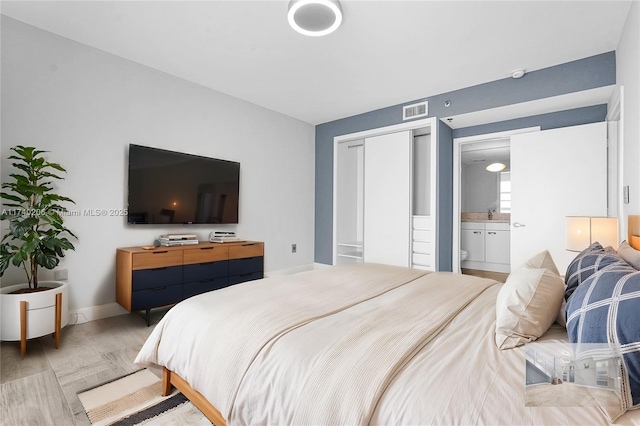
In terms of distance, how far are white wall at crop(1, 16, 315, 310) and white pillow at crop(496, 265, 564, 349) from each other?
3.40 meters

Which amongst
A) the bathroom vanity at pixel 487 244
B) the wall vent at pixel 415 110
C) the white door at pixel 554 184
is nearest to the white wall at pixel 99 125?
the wall vent at pixel 415 110

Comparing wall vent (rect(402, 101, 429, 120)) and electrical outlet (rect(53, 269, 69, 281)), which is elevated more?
wall vent (rect(402, 101, 429, 120))

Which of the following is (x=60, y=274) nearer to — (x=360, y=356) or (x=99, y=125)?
(x=99, y=125)

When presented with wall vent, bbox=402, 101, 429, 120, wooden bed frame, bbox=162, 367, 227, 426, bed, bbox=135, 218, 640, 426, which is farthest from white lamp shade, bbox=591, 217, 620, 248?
wooden bed frame, bbox=162, 367, 227, 426

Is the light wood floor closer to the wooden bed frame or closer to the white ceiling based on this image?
the wooden bed frame

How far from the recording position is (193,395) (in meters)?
1.47

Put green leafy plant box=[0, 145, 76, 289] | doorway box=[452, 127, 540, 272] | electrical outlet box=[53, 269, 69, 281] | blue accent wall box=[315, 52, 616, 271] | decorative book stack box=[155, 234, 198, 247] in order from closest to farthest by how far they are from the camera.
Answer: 1. green leafy plant box=[0, 145, 76, 289]
2. electrical outlet box=[53, 269, 69, 281]
3. blue accent wall box=[315, 52, 616, 271]
4. decorative book stack box=[155, 234, 198, 247]
5. doorway box=[452, 127, 540, 272]

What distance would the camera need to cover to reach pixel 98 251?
3010 mm

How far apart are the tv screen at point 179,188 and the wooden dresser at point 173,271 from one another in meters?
0.46

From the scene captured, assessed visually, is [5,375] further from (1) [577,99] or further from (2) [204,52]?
(1) [577,99]

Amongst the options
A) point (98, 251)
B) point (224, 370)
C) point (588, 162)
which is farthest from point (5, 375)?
point (588, 162)

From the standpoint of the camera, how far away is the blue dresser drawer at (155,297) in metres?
2.79

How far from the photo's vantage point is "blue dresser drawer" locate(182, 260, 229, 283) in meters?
3.16

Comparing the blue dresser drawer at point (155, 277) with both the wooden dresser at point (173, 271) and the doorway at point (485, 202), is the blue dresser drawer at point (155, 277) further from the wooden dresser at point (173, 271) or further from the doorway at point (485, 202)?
the doorway at point (485, 202)
